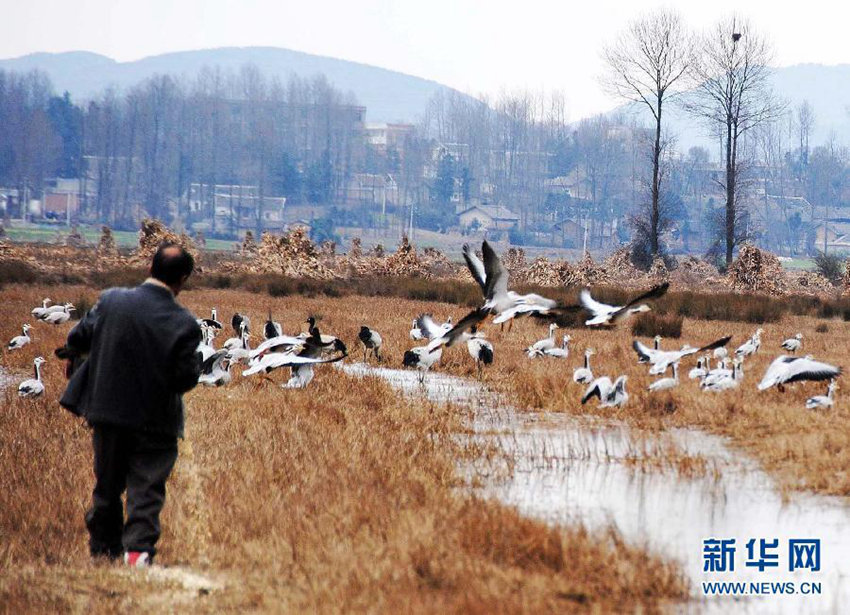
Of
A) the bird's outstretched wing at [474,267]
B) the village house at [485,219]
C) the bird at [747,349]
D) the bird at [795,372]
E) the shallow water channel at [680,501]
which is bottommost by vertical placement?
the shallow water channel at [680,501]

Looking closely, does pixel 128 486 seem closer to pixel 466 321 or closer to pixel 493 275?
→ pixel 466 321

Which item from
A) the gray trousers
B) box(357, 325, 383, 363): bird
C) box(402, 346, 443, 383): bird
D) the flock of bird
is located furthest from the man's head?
box(357, 325, 383, 363): bird

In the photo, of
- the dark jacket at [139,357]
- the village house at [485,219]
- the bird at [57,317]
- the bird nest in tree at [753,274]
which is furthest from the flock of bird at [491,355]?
the village house at [485,219]

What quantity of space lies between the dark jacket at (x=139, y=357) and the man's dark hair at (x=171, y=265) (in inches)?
2.8

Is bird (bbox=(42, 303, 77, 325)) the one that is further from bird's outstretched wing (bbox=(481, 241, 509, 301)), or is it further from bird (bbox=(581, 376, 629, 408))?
bird's outstretched wing (bbox=(481, 241, 509, 301))

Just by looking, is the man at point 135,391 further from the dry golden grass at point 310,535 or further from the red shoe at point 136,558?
the dry golden grass at point 310,535

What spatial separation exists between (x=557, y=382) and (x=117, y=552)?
29.6 feet

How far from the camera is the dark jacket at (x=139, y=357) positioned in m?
6.69

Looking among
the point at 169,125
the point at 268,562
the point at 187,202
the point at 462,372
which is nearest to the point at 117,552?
the point at 268,562

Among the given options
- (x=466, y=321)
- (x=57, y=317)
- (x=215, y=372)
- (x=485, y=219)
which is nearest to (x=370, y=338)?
(x=215, y=372)

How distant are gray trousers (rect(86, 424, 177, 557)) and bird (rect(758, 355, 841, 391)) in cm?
851

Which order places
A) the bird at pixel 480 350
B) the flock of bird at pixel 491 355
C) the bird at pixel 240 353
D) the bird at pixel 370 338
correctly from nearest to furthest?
the flock of bird at pixel 491 355 → the bird at pixel 240 353 → the bird at pixel 480 350 → the bird at pixel 370 338

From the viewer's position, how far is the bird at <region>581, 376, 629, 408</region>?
13.7 metres

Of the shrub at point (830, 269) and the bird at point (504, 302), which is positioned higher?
the bird at point (504, 302)
